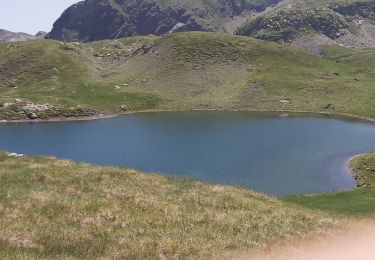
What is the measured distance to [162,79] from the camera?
7407 inches

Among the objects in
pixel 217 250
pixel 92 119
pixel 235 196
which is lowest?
pixel 92 119

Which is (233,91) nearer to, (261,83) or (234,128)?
(261,83)

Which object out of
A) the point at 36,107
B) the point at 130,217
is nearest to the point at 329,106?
the point at 36,107

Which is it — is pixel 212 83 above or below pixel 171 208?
below

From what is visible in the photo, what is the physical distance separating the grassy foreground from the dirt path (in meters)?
1.28

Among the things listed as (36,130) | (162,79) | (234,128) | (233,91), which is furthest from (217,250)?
(162,79)

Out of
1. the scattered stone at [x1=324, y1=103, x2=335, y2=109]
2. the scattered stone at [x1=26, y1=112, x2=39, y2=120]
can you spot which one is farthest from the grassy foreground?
the scattered stone at [x1=324, y1=103, x2=335, y2=109]

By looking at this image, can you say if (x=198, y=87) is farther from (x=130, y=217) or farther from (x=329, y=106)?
(x=130, y=217)

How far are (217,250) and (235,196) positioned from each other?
13.5 m

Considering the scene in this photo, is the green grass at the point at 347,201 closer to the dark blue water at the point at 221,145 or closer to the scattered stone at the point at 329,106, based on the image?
the dark blue water at the point at 221,145

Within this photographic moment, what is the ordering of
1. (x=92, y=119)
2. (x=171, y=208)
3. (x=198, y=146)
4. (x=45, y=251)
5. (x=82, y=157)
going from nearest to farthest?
(x=45, y=251)
(x=171, y=208)
(x=82, y=157)
(x=198, y=146)
(x=92, y=119)

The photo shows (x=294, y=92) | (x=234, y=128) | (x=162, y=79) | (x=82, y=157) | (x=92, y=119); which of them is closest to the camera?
(x=82, y=157)

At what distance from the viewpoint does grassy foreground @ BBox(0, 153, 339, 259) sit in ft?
79.8

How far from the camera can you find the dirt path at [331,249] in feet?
78.6
